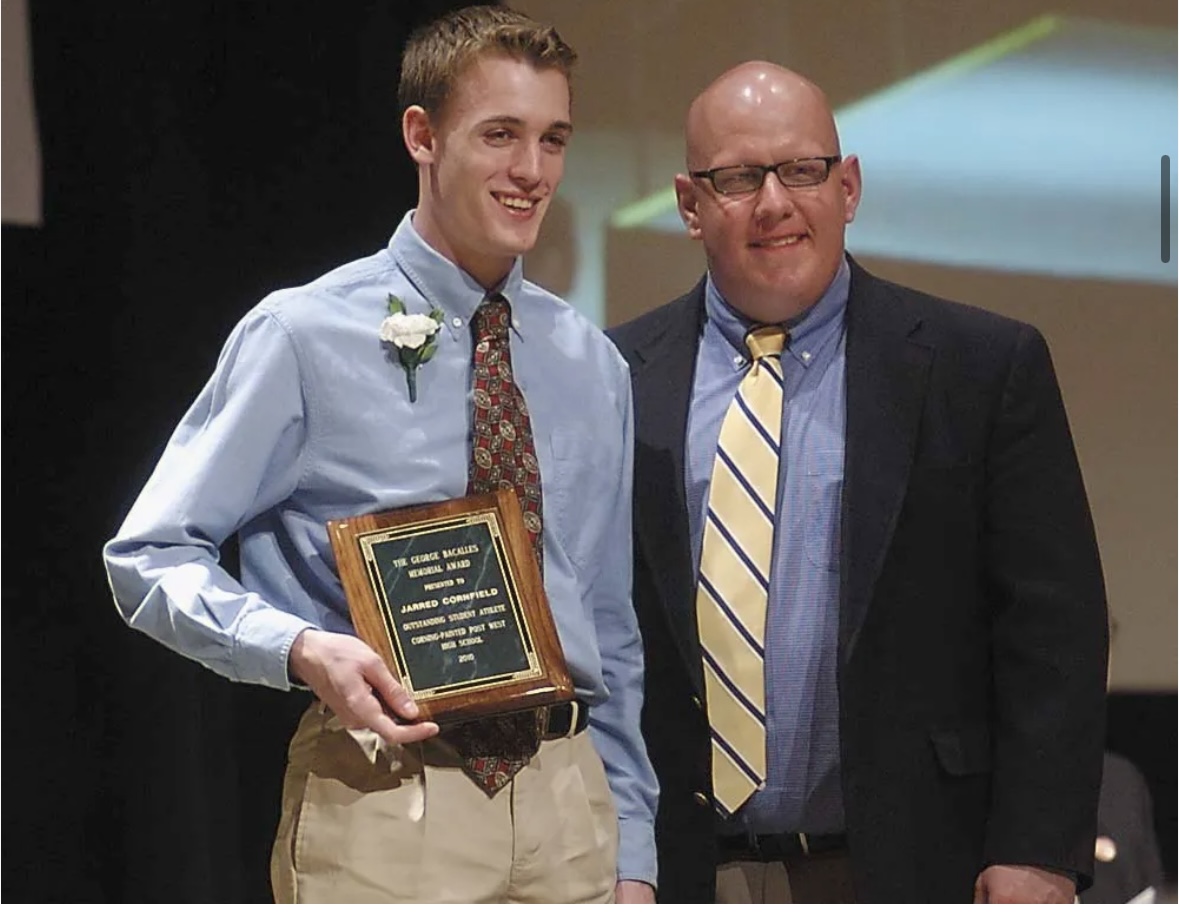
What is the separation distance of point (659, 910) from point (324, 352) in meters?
0.87

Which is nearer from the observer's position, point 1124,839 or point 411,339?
point 411,339

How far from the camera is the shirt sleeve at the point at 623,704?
95.6 inches

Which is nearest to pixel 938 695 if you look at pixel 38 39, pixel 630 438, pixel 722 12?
pixel 630 438

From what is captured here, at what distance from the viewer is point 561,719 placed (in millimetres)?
2277

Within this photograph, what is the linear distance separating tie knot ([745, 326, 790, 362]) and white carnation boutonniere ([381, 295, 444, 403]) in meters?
0.62

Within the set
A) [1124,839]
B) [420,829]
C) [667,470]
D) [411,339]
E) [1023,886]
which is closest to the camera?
[420,829]

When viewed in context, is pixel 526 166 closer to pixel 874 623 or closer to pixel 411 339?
pixel 411 339

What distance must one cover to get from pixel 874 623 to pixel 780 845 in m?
0.35

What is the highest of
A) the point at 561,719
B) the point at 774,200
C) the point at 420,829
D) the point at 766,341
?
the point at 774,200

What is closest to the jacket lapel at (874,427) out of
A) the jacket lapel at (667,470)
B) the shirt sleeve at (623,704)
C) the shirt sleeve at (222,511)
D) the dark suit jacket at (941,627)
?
the dark suit jacket at (941,627)

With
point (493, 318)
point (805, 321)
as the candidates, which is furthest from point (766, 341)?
point (493, 318)

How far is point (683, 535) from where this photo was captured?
8.67 feet

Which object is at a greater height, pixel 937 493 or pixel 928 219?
pixel 928 219

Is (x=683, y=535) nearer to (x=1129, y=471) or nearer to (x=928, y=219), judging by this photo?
(x=928, y=219)
